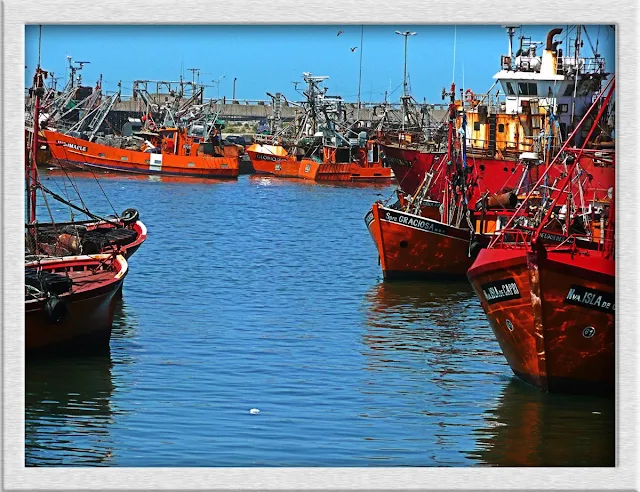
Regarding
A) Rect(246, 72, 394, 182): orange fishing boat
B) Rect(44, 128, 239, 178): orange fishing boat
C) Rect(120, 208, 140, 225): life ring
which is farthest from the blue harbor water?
Rect(246, 72, 394, 182): orange fishing boat

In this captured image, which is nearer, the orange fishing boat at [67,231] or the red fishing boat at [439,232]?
the orange fishing boat at [67,231]

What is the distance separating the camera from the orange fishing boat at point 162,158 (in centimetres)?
5756

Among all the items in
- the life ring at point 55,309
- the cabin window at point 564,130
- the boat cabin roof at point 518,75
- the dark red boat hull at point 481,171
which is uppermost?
the boat cabin roof at point 518,75

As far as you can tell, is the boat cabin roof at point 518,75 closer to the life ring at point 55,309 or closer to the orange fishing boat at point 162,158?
the life ring at point 55,309

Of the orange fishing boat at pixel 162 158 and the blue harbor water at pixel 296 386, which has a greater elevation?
the orange fishing boat at pixel 162 158

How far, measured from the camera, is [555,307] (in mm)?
13766

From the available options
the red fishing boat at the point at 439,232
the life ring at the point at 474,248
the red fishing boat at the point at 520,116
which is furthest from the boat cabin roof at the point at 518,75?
the life ring at the point at 474,248

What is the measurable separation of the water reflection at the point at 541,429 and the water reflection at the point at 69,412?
3702 mm

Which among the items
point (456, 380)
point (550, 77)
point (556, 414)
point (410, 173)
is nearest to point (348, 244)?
point (410, 173)

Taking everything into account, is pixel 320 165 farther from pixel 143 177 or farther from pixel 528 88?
pixel 528 88

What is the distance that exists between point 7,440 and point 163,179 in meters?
47.6

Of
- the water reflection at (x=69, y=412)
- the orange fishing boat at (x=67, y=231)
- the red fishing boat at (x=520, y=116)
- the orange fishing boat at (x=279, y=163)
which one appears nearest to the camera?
the water reflection at (x=69, y=412)

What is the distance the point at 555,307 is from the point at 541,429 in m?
1.31

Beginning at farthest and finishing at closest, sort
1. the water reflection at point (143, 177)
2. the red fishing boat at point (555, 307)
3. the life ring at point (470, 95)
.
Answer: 1. the water reflection at point (143, 177)
2. the life ring at point (470, 95)
3. the red fishing boat at point (555, 307)
